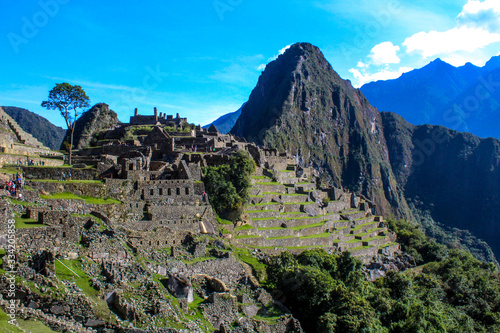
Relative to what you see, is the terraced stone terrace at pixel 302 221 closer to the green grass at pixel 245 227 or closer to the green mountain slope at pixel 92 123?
the green grass at pixel 245 227

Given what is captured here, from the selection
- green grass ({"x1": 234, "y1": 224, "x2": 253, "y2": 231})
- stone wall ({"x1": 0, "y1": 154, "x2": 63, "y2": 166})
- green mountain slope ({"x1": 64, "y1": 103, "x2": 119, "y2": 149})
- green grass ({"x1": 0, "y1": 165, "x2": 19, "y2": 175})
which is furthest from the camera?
green mountain slope ({"x1": 64, "y1": 103, "x2": 119, "y2": 149})

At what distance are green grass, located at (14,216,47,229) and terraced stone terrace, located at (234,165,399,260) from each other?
16.4 metres

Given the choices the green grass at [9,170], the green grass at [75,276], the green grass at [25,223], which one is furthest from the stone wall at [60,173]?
the green grass at [75,276]

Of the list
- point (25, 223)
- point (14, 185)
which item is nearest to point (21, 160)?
point (14, 185)

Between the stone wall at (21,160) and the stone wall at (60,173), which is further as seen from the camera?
the stone wall at (21,160)

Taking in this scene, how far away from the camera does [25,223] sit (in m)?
16.4

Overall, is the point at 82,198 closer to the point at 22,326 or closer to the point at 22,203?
the point at 22,203


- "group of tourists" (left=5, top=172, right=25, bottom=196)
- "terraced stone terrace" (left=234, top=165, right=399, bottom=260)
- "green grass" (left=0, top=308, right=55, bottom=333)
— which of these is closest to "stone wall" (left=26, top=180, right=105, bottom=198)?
"group of tourists" (left=5, top=172, right=25, bottom=196)

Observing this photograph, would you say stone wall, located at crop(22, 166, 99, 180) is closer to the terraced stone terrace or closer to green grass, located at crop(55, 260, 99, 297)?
green grass, located at crop(55, 260, 99, 297)

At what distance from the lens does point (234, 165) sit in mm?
33188

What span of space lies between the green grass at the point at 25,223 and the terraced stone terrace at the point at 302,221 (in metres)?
16.4

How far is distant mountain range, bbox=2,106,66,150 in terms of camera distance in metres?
74.8

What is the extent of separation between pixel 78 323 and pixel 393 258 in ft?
152

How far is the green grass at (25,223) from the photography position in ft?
51.9
